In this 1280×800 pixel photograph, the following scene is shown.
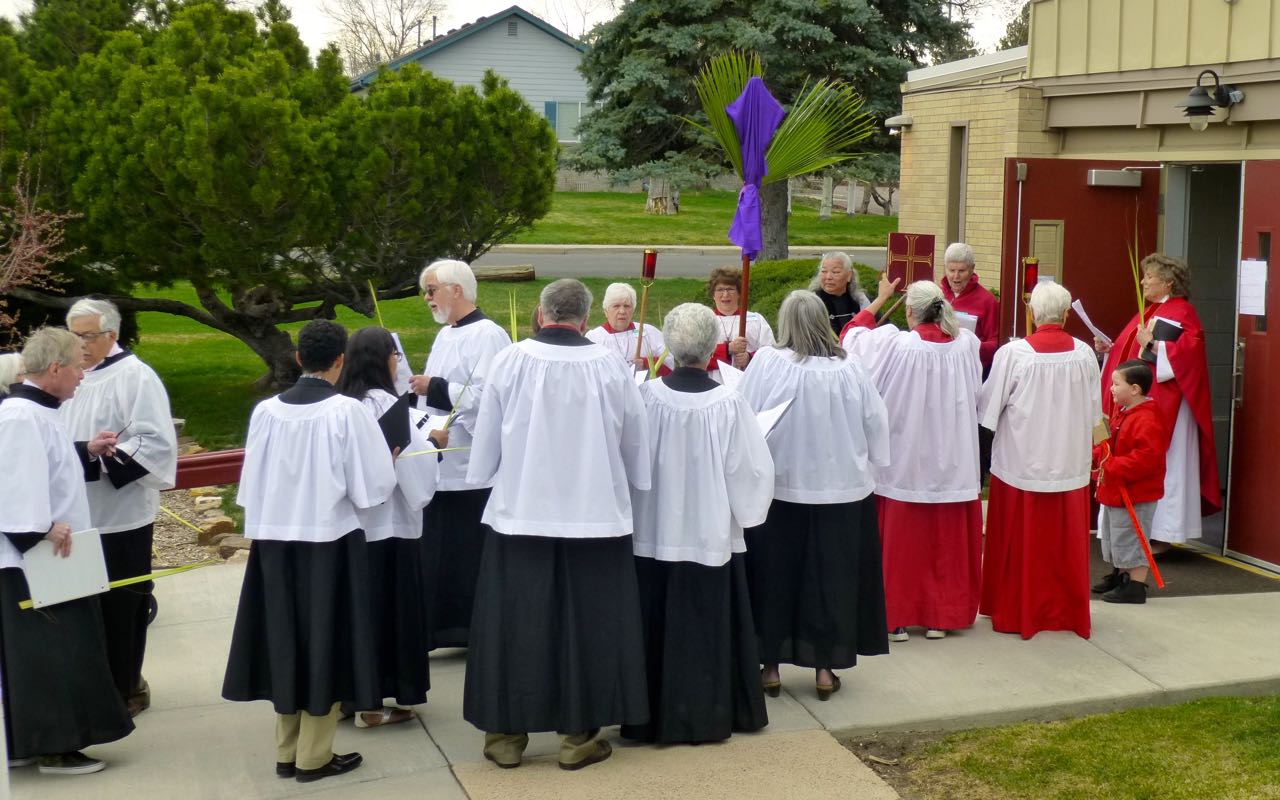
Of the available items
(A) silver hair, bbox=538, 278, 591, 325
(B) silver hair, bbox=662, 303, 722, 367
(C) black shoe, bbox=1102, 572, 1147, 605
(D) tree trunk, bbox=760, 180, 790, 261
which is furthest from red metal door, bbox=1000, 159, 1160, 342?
(D) tree trunk, bbox=760, 180, 790, 261

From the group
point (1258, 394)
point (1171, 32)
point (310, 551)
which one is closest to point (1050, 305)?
point (1258, 394)

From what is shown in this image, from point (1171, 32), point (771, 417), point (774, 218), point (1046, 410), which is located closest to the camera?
point (771, 417)

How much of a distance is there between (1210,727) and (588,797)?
2774 millimetres

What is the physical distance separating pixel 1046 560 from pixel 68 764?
182 inches

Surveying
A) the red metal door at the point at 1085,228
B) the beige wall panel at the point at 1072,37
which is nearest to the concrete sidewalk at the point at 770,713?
the red metal door at the point at 1085,228

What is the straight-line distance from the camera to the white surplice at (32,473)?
193 inches

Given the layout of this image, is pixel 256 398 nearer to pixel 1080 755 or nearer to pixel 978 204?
pixel 978 204

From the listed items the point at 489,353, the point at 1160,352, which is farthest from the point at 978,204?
the point at 489,353

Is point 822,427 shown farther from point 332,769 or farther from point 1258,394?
point 1258,394

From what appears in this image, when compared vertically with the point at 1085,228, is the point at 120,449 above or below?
below

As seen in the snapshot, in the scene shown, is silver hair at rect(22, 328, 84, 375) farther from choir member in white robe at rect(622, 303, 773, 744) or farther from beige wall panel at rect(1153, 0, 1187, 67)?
beige wall panel at rect(1153, 0, 1187, 67)

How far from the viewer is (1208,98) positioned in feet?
28.7

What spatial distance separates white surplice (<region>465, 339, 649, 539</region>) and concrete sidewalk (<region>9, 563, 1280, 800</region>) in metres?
1.01

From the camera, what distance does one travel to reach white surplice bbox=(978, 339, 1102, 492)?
6809 mm
